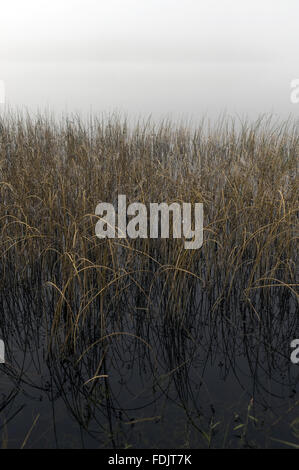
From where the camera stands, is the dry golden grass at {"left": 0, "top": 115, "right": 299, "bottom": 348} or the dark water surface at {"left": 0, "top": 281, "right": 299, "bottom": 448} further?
the dry golden grass at {"left": 0, "top": 115, "right": 299, "bottom": 348}

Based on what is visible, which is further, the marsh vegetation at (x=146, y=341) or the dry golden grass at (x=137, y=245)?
the dry golden grass at (x=137, y=245)

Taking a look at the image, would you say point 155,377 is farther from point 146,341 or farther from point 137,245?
point 137,245

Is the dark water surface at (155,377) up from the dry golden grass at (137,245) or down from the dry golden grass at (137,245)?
down

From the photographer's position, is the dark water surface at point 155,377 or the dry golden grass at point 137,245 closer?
the dark water surface at point 155,377

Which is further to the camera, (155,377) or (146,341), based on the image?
(146,341)

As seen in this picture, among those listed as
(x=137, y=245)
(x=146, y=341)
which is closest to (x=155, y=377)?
(x=146, y=341)

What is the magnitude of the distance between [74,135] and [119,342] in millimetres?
5017

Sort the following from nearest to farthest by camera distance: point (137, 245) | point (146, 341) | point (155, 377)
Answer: point (155, 377) → point (146, 341) → point (137, 245)

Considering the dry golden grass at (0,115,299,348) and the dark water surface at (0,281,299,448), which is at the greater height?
the dry golden grass at (0,115,299,348)

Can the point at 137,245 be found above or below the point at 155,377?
above

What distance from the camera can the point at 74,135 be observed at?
260 inches

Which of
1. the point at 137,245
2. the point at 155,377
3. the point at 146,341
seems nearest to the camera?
the point at 155,377
